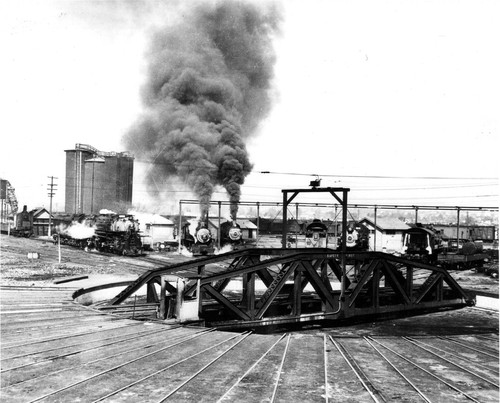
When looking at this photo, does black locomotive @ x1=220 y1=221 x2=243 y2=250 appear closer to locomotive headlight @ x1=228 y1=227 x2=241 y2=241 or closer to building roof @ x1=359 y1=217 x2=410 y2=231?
locomotive headlight @ x1=228 y1=227 x2=241 y2=241

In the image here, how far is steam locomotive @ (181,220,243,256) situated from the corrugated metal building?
24304 millimetres

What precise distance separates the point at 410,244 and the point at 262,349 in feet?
96.9

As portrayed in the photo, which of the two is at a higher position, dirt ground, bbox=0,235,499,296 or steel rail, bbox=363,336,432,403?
steel rail, bbox=363,336,432,403

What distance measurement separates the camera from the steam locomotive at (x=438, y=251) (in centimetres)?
3219

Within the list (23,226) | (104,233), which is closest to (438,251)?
(104,233)

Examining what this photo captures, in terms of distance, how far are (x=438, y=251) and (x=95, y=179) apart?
4364 cm

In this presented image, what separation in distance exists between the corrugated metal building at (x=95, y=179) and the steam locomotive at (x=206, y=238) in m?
24.3

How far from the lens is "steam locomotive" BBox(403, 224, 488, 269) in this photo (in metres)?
32.2

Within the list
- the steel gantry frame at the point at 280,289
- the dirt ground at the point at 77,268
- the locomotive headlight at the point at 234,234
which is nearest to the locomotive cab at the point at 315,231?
the locomotive headlight at the point at 234,234

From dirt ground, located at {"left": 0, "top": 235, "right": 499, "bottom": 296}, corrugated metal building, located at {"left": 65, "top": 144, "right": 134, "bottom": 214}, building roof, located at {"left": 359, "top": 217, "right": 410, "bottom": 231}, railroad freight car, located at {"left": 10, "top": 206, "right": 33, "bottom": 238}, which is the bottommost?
dirt ground, located at {"left": 0, "top": 235, "right": 499, "bottom": 296}

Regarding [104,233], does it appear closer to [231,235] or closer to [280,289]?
[231,235]

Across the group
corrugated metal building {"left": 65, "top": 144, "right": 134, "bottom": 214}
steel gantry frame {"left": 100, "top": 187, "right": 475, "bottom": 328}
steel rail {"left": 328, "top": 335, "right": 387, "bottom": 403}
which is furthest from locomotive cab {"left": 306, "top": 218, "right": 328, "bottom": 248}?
steel rail {"left": 328, "top": 335, "right": 387, "bottom": 403}

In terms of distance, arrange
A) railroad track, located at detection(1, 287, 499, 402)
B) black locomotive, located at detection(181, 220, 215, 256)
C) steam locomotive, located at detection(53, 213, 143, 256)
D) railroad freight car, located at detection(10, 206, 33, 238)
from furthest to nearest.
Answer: railroad freight car, located at detection(10, 206, 33, 238) < steam locomotive, located at detection(53, 213, 143, 256) < black locomotive, located at detection(181, 220, 215, 256) < railroad track, located at detection(1, 287, 499, 402)

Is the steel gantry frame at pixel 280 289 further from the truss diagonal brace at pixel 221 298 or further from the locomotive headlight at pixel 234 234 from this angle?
the locomotive headlight at pixel 234 234
